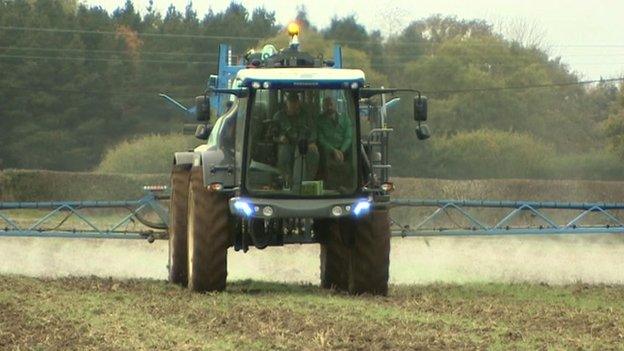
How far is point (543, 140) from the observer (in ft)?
157

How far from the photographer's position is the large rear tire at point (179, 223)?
17.5m

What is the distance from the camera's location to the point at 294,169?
1530 cm

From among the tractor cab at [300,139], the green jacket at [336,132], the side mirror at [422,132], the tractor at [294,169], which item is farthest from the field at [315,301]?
the side mirror at [422,132]

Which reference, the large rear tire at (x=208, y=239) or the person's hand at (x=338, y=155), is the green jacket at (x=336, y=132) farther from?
the large rear tire at (x=208, y=239)

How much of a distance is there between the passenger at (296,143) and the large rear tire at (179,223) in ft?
8.13

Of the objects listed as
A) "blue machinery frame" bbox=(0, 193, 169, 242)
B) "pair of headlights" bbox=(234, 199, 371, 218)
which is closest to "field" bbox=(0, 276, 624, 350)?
"pair of headlights" bbox=(234, 199, 371, 218)

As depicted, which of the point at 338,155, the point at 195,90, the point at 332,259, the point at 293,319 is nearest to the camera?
the point at 293,319

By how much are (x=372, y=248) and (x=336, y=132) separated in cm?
153

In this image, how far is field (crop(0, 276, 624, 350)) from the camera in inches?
419

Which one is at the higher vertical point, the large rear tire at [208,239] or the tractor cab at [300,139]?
the tractor cab at [300,139]

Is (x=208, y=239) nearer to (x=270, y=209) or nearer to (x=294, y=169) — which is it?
(x=270, y=209)

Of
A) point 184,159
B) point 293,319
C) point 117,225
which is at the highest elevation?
point 184,159

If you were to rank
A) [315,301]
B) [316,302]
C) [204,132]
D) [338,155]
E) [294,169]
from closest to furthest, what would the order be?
[316,302], [315,301], [294,169], [338,155], [204,132]

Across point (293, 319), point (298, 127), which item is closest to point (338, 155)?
point (298, 127)
